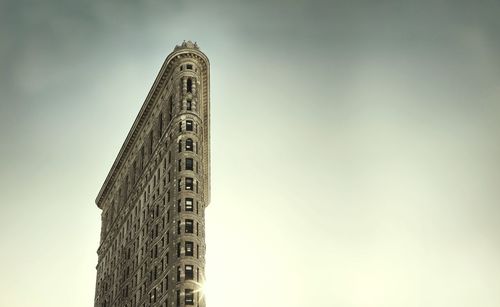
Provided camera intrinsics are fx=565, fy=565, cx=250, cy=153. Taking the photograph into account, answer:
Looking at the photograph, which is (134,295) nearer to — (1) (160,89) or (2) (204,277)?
(2) (204,277)

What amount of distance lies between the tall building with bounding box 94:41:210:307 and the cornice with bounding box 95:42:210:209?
185mm

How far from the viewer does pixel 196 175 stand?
293ft

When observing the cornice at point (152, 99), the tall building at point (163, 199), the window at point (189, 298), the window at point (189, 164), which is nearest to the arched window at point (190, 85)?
the tall building at point (163, 199)

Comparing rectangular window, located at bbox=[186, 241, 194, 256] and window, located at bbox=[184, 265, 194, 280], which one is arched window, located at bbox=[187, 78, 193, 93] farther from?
window, located at bbox=[184, 265, 194, 280]

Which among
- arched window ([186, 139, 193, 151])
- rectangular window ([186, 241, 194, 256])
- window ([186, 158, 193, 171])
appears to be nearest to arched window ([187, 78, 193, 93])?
arched window ([186, 139, 193, 151])

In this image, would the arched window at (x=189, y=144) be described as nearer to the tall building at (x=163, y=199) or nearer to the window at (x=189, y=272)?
the tall building at (x=163, y=199)

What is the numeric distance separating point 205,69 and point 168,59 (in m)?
7.01

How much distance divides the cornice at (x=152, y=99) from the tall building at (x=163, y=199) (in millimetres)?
185

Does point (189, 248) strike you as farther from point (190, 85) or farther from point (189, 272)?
point (190, 85)

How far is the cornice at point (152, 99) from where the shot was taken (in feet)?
338

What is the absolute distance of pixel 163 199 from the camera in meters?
93.9

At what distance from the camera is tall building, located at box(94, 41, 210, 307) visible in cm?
8269

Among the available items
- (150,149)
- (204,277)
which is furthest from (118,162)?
(204,277)

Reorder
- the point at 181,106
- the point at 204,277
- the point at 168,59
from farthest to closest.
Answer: the point at 168,59
the point at 181,106
the point at 204,277
